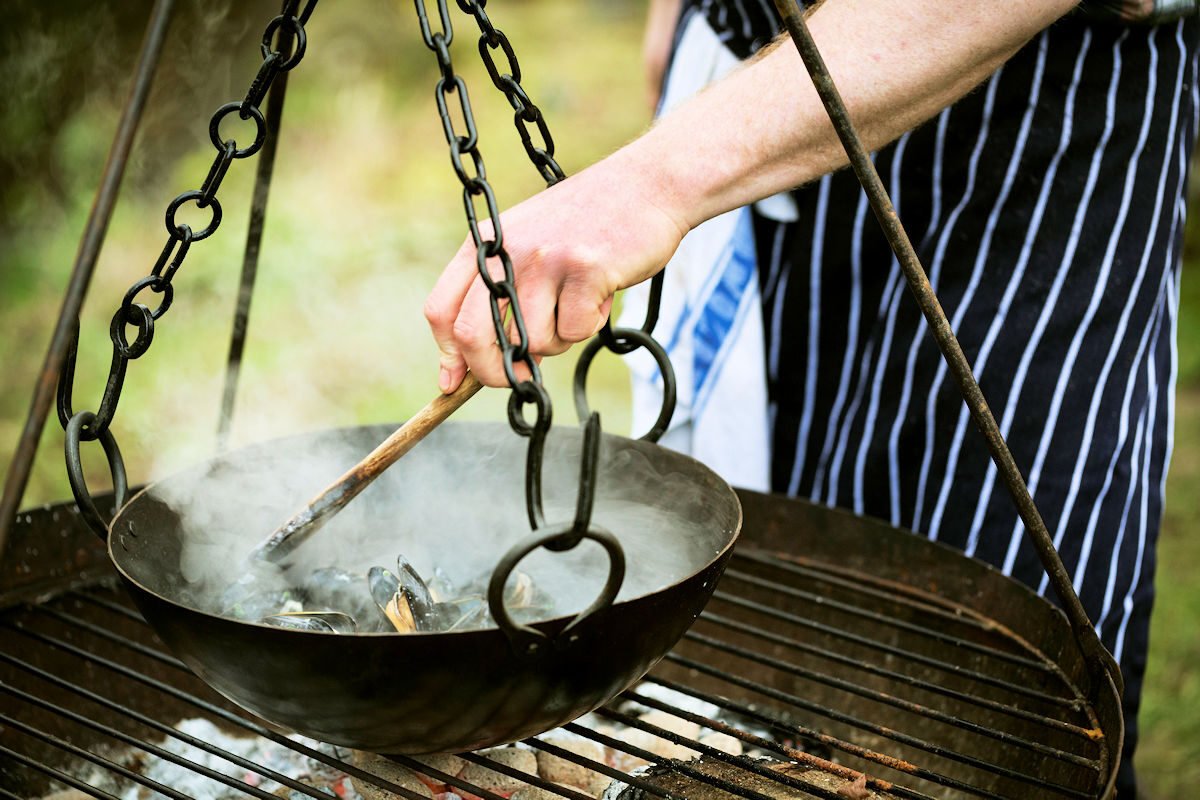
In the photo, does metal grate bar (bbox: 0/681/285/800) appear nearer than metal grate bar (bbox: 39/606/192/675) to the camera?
Yes

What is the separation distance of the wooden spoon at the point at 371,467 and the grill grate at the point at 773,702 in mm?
278

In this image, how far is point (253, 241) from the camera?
177 cm

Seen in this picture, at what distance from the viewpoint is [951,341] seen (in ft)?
3.96

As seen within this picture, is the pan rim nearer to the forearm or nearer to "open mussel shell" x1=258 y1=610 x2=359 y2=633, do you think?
"open mussel shell" x1=258 y1=610 x2=359 y2=633

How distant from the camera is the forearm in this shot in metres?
1.30

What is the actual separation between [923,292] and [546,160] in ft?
1.47

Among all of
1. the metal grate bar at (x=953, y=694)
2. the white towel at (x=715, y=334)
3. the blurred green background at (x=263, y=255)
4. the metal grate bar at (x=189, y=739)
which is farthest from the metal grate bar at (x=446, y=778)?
the blurred green background at (x=263, y=255)

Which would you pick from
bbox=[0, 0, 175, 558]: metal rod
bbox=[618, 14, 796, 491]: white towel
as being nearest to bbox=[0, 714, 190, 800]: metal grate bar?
bbox=[0, 0, 175, 558]: metal rod

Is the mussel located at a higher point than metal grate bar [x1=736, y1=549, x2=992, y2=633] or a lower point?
lower

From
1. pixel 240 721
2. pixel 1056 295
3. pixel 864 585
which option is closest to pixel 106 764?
pixel 240 721

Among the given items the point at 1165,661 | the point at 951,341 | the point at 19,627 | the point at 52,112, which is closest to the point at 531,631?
the point at 951,341

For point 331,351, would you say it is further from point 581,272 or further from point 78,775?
point 581,272

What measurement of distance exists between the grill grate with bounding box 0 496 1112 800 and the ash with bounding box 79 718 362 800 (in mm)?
32

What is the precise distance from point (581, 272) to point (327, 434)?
53 cm
